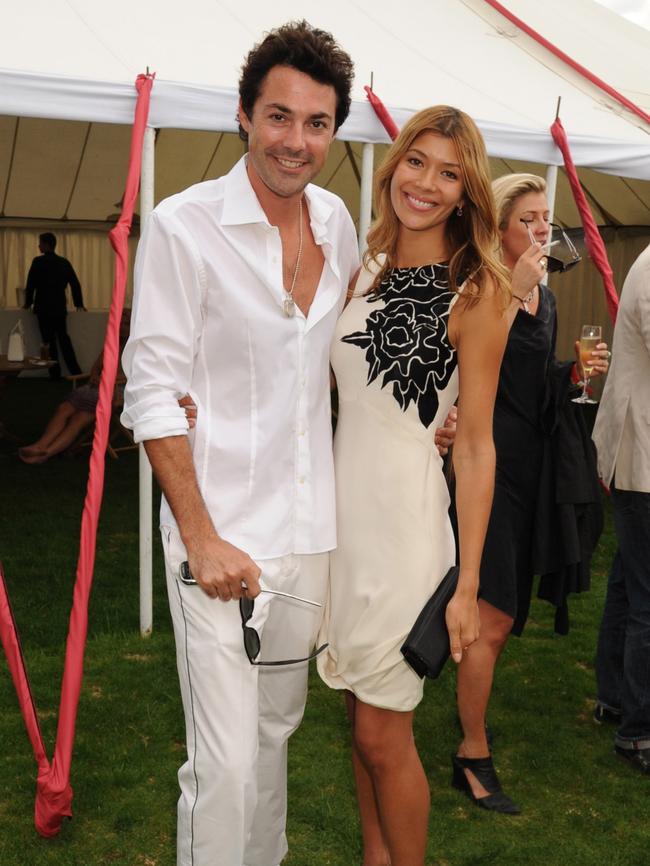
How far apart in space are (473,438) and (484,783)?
4.74ft

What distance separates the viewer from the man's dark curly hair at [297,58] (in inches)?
77.6

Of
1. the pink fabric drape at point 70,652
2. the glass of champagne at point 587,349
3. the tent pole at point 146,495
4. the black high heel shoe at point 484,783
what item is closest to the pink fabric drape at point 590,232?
the glass of champagne at point 587,349

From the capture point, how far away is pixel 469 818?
3.02 m

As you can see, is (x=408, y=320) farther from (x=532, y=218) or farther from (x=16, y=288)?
(x=16, y=288)

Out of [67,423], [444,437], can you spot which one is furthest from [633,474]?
[67,423]

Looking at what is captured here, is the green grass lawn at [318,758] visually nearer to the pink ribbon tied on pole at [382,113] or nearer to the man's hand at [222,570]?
the man's hand at [222,570]

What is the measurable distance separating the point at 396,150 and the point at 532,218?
964 mm

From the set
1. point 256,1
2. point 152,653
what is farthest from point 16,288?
point 152,653

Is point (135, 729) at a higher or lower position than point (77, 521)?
lower

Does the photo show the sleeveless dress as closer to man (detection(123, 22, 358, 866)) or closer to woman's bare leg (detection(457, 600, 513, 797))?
man (detection(123, 22, 358, 866))

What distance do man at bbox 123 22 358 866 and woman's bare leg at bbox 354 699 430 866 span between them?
26cm

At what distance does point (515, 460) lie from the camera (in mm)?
3137

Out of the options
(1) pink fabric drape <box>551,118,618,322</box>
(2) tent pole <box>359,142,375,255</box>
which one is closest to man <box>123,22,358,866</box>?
(2) tent pole <box>359,142,375,255</box>

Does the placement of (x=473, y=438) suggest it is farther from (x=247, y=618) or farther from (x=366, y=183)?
(x=366, y=183)
